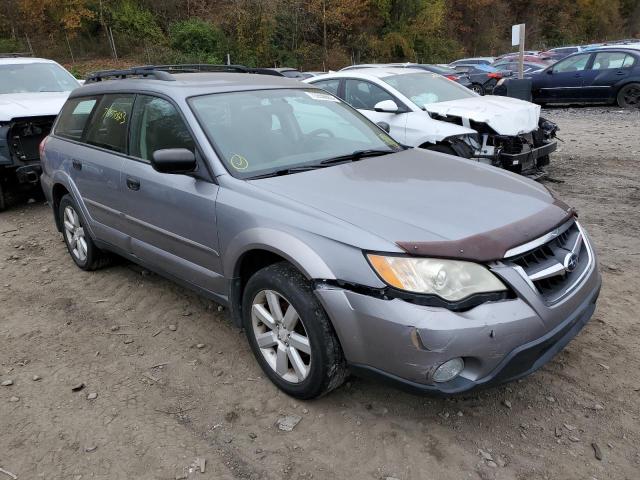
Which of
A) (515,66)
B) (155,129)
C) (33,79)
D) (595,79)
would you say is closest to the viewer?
(155,129)

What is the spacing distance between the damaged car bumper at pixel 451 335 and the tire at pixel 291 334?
0.35ft

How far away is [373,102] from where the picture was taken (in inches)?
287

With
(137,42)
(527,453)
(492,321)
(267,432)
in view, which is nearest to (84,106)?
(267,432)

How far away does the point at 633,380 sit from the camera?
300 cm

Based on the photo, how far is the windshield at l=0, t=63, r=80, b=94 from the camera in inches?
313

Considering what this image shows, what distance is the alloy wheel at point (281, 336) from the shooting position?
2828 millimetres

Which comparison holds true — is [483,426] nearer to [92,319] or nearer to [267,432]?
[267,432]

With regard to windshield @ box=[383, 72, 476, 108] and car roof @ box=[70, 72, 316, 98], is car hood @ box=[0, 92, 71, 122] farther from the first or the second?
windshield @ box=[383, 72, 476, 108]

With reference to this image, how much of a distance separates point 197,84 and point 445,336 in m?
2.40

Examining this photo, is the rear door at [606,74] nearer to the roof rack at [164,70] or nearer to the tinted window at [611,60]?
the tinted window at [611,60]

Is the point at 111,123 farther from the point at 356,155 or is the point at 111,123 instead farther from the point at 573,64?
the point at 573,64

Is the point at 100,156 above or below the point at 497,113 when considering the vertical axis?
above

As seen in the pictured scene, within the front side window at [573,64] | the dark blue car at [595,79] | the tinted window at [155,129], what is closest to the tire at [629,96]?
the dark blue car at [595,79]

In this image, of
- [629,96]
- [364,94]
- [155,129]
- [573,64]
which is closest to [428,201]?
[155,129]
